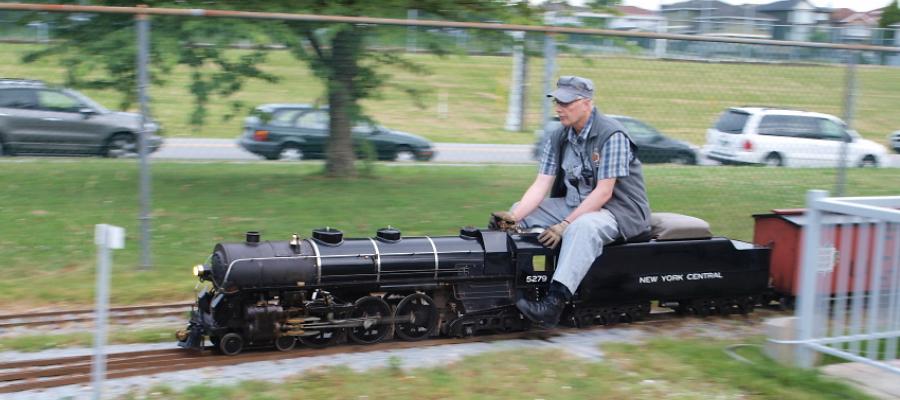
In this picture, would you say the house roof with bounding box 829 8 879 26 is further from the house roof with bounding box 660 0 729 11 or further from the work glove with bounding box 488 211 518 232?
the work glove with bounding box 488 211 518 232

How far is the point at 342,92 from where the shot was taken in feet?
31.0

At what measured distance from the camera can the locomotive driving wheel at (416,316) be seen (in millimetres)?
7230

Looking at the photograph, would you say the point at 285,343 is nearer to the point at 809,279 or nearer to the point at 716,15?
the point at 809,279

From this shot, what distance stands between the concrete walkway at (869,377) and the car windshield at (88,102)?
7.16m

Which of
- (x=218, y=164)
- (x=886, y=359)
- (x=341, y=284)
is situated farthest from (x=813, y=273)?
(x=218, y=164)

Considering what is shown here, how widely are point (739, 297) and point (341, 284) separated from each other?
12.1ft

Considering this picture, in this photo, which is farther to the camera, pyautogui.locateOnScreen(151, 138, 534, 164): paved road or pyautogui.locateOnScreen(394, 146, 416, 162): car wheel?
pyautogui.locateOnScreen(394, 146, 416, 162): car wheel

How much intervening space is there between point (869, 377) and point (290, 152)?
5866mm

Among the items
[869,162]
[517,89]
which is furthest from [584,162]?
[869,162]

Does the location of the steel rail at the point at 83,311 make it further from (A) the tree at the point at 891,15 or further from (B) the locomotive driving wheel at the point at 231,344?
(A) the tree at the point at 891,15

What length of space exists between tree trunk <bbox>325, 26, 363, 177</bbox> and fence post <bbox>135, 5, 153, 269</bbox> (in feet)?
5.84

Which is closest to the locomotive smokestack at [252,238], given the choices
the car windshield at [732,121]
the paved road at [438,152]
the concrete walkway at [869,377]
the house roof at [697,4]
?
the paved road at [438,152]

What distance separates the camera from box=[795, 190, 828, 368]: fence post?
21.2ft

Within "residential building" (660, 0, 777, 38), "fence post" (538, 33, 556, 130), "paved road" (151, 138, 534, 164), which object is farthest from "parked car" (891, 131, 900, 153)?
"residential building" (660, 0, 777, 38)
